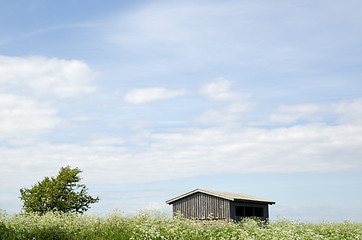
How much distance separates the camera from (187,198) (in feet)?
124

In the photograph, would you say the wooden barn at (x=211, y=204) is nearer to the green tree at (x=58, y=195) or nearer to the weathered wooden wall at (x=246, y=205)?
the weathered wooden wall at (x=246, y=205)

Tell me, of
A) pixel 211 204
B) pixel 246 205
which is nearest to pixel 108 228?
pixel 211 204

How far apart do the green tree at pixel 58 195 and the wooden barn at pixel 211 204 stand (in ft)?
28.5

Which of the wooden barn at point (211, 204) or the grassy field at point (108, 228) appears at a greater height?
the wooden barn at point (211, 204)

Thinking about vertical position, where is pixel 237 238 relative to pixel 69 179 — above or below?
below

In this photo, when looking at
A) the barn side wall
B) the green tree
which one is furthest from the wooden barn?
the green tree

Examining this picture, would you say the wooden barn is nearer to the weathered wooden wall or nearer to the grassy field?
the weathered wooden wall

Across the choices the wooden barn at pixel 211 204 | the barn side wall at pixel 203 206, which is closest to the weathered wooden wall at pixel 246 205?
the wooden barn at pixel 211 204

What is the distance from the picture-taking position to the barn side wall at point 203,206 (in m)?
35.1

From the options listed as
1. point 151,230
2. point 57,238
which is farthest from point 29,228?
point 151,230

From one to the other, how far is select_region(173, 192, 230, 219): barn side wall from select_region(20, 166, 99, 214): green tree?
29.9 ft

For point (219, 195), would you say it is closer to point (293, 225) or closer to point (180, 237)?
point (293, 225)

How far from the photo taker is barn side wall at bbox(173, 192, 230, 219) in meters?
35.1

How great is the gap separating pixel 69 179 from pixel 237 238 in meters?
22.1
